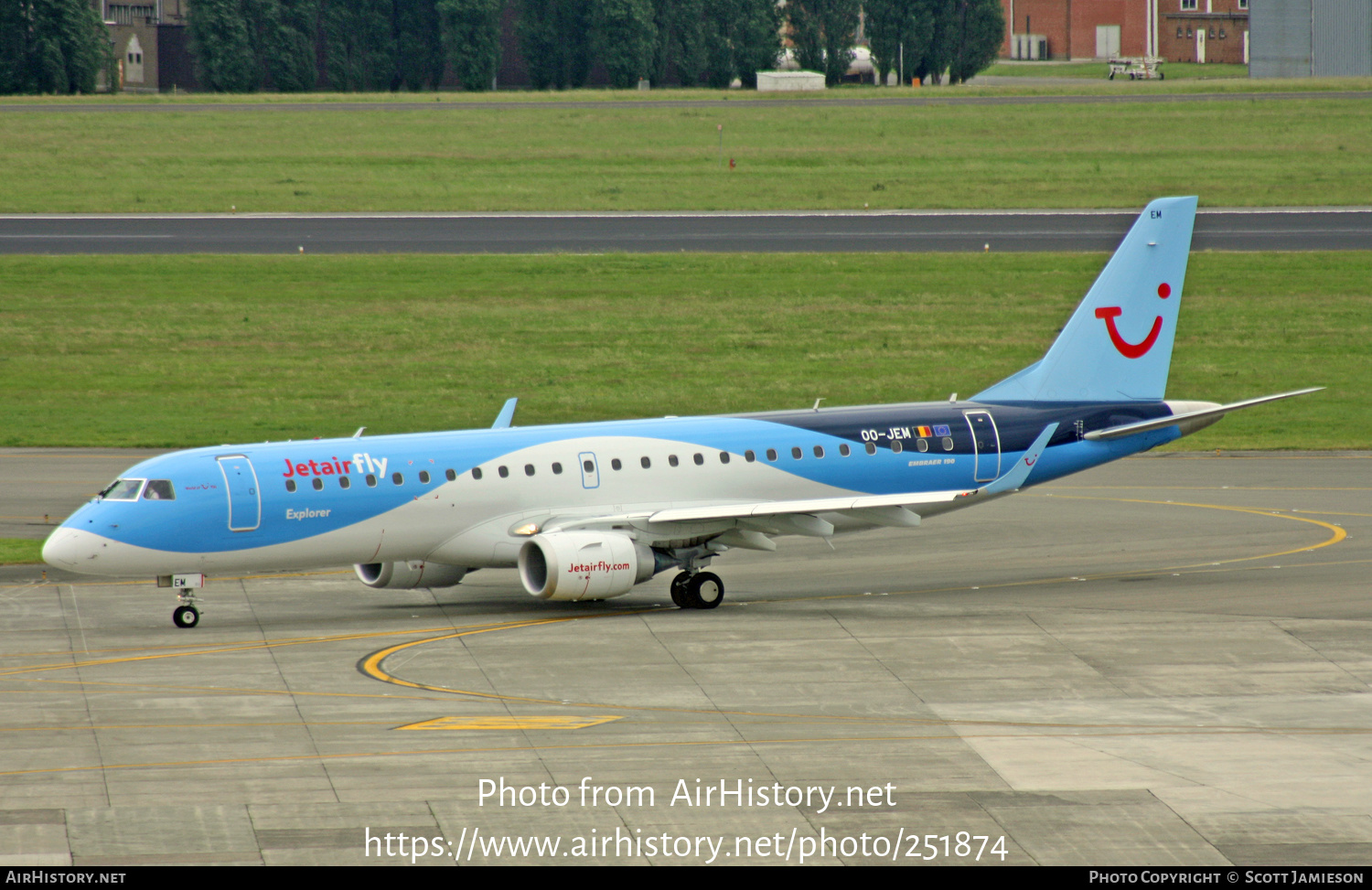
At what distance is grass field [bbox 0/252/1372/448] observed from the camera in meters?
59.8

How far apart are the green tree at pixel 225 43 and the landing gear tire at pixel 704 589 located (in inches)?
5456

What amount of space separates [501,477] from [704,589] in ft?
15.6

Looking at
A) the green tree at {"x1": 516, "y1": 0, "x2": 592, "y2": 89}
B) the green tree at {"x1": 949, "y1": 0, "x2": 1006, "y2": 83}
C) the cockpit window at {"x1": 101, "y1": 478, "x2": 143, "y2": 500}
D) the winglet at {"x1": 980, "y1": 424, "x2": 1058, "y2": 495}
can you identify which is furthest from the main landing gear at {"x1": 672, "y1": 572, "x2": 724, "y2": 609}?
the green tree at {"x1": 949, "y1": 0, "x2": 1006, "y2": 83}

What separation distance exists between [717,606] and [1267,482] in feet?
68.3

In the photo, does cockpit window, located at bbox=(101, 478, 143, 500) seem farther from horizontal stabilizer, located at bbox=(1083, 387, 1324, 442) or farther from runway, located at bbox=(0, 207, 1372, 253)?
runway, located at bbox=(0, 207, 1372, 253)

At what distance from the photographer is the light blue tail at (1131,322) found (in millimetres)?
40219

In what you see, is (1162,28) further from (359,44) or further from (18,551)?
(18,551)

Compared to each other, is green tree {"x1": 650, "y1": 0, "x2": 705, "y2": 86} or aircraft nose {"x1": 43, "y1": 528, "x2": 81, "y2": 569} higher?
green tree {"x1": 650, "y1": 0, "x2": 705, "y2": 86}

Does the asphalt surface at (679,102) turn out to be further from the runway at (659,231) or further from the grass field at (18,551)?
the grass field at (18,551)

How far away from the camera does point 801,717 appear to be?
2678 cm

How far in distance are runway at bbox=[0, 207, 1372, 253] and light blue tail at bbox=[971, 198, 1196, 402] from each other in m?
43.5

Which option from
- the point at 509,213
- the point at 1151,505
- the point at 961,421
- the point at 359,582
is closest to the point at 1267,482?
the point at 1151,505

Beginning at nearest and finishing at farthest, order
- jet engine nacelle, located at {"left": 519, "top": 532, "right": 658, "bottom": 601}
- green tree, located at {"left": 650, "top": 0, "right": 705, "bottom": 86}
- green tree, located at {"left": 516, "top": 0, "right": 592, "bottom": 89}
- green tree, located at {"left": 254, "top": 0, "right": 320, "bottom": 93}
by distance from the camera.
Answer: jet engine nacelle, located at {"left": 519, "top": 532, "right": 658, "bottom": 601} → green tree, located at {"left": 254, "top": 0, "right": 320, "bottom": 93} → green tree, located at {"left": 516, "top": 0, "right": 592, "bottom": 89} → green tree, located at {"left": 650, "top": 0, "right": 705, "bottom": 86}

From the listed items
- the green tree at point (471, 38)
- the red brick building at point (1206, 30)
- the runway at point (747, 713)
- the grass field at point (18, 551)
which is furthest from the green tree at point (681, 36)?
the grass field at point (18, 551)
